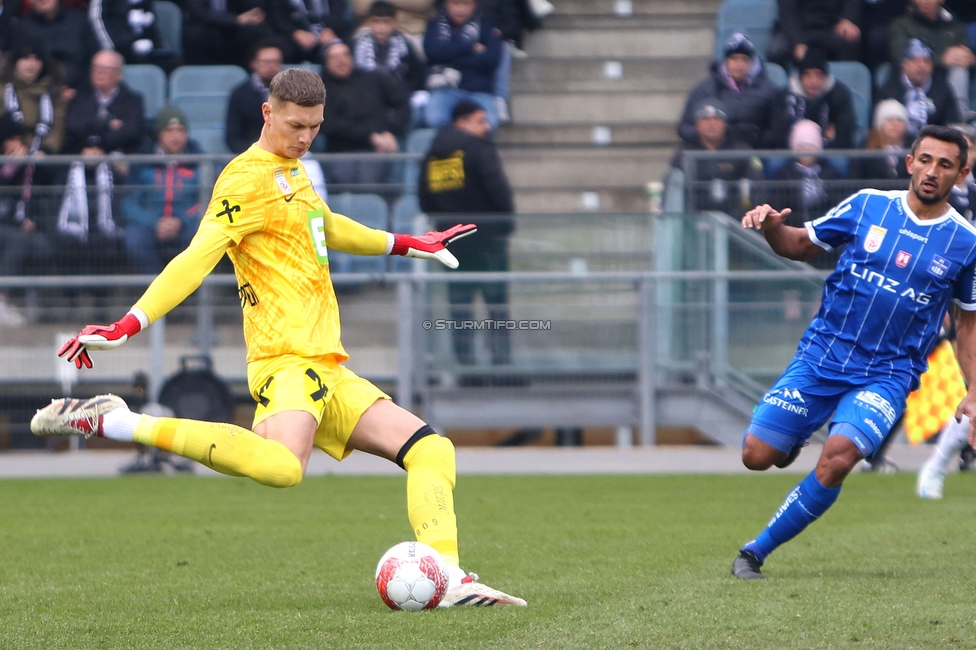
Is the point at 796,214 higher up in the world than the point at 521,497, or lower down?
higher up

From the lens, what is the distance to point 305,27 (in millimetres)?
14969

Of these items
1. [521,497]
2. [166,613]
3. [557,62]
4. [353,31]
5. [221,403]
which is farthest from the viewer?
[557,62]

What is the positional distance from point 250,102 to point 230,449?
8764 mm

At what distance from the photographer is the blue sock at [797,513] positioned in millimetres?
6066

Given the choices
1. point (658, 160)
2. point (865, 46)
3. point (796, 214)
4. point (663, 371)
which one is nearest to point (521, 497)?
point (663, 371)

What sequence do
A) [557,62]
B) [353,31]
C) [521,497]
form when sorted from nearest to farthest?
1. [521,497]
2. [353,31]
3. [557,62]

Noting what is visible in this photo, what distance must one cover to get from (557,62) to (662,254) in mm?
5014

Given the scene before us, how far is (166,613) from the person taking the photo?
5.38m

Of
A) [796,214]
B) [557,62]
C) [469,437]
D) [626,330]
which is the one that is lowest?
[469,437]

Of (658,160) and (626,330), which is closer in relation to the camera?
(626,330)

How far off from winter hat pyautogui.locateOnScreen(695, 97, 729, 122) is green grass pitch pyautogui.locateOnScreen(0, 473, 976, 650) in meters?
3.92


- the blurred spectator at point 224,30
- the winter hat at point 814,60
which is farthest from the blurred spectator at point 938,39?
the blurred spectator at point 224,30

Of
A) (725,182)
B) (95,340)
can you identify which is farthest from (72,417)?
(725,182)

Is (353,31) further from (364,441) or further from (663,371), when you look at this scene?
(364,441)
